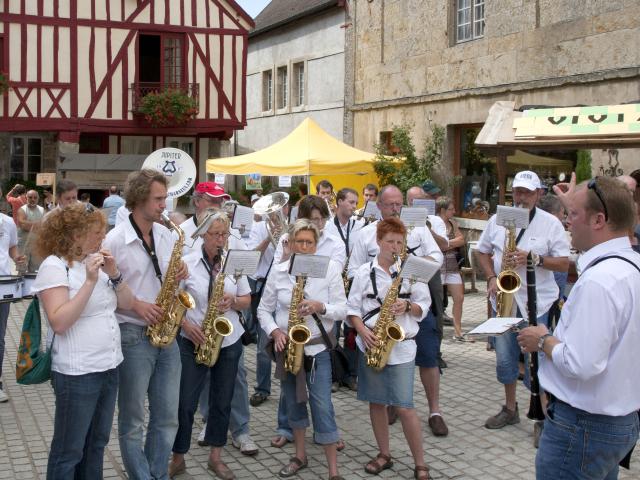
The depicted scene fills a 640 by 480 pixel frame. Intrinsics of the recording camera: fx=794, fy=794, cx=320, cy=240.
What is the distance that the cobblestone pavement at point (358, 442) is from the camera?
17.7ft

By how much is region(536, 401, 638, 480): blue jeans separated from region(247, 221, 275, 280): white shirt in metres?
4.57

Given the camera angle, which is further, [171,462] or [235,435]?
[235,435]

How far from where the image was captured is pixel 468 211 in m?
17.0

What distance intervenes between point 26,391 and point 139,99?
1724cm

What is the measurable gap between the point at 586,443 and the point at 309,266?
2258mm

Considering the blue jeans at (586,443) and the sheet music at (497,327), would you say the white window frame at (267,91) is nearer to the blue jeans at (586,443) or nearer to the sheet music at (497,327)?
the sheet music at (497,327)

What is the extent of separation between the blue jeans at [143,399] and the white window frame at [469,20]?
43.6 ft

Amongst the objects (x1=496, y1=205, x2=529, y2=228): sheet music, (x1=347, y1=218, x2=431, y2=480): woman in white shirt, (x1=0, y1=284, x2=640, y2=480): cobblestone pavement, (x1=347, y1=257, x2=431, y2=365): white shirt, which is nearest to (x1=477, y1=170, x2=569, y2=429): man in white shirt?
(x1=496, y1=205, x2=529, y2=228): sheet music

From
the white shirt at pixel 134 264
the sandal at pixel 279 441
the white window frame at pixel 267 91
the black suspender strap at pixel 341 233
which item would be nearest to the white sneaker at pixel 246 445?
the sandal at pixel 279 441

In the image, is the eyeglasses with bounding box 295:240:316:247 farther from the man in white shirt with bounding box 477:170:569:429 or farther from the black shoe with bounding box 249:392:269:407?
the black shoe with bounding box 249:392:269:407

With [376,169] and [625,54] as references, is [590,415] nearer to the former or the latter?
[625,54]

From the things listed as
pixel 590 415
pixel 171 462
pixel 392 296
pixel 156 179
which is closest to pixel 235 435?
pixel 171 462

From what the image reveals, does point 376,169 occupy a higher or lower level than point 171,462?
higher

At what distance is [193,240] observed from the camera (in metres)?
5.18
